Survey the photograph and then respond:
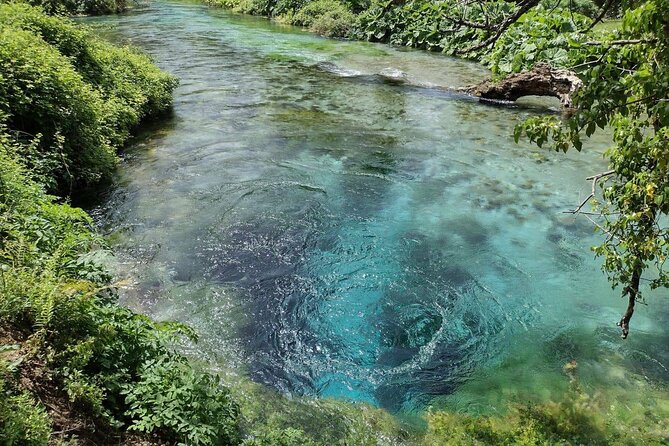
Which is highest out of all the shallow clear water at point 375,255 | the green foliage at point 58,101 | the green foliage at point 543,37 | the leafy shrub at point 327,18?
the leafy shrub at point 327,18

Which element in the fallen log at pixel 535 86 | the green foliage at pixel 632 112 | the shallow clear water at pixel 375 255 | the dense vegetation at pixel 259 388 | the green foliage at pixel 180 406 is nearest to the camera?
the green foliage at pixel 632 112

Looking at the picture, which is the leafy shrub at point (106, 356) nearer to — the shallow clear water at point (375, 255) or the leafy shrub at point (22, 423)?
the leafy shrub at point (22, 423)

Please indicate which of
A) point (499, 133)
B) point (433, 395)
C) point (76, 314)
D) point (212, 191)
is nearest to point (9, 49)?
point (212, 191)

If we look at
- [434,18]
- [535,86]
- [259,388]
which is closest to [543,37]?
[434,18]

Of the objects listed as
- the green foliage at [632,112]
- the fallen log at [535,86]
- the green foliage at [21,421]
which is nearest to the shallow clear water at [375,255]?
the fallen log at [535,86]

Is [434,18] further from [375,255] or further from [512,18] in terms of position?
[375,255]

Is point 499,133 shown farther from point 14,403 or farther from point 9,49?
point 14,403
